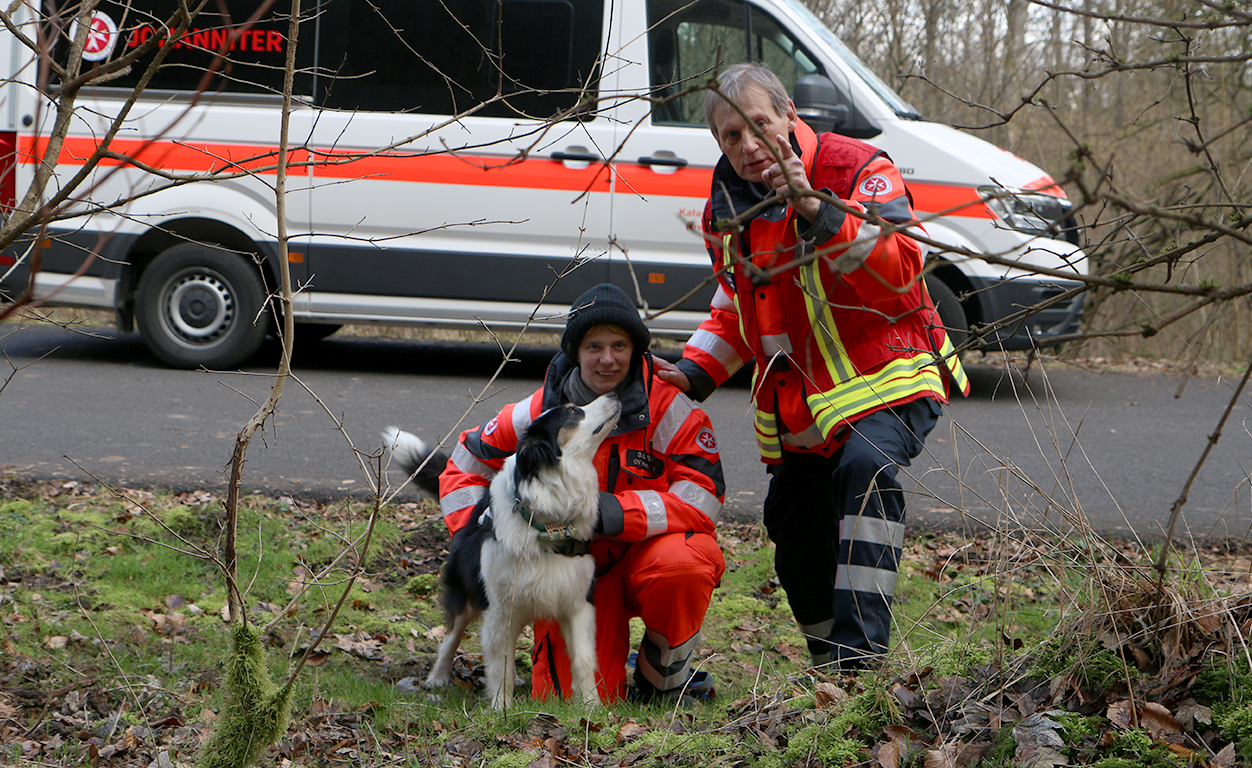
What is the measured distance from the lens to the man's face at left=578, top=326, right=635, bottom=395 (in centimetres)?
354

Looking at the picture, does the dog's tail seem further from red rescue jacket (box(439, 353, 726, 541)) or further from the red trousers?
the red trousers

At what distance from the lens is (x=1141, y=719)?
218cm

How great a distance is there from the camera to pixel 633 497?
3.53m

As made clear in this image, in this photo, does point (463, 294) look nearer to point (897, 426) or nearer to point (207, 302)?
point (207, 302)

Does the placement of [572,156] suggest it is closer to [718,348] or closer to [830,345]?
[718,348]

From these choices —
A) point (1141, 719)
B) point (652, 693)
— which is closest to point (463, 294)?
point (652, 693)

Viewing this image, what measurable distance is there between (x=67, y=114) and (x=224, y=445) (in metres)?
4.09

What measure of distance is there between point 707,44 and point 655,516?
436cm

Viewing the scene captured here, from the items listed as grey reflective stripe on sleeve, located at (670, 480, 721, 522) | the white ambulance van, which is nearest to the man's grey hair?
grey reflective stripe on sleeve, located at (670, 480, 721, 522)

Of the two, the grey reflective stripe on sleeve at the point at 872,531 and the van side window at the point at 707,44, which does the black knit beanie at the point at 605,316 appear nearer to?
the grey reflective stripe on sleeve at the point at 872,531

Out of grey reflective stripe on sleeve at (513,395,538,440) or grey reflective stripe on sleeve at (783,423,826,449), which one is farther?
grey reflective stripe on sleeve at (513,395,538,440)

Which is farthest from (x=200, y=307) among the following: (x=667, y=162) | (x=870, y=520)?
(x=870, y=520)

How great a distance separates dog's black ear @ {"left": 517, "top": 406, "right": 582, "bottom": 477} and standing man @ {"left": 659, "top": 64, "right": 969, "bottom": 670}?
2.25 feet

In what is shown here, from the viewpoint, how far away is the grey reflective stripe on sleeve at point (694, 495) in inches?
139
